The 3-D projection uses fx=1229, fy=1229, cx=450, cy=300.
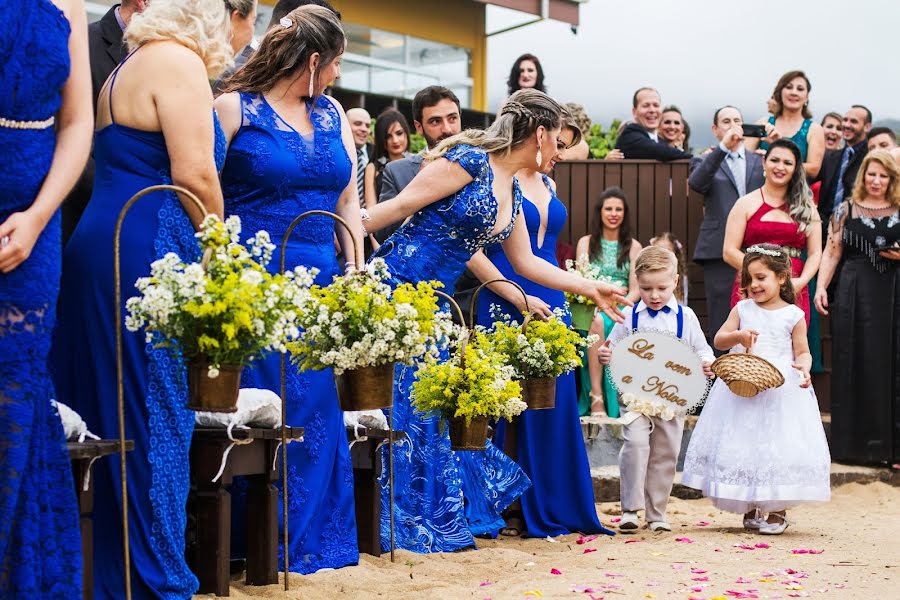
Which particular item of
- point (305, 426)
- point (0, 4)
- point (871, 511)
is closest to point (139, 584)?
point (305, 426)

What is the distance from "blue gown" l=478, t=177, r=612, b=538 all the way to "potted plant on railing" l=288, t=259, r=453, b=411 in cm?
246

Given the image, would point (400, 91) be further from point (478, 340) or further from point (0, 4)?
point (0, 4)

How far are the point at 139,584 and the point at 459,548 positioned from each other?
2.36 m

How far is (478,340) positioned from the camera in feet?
18.4

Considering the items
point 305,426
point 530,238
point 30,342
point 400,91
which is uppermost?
point 400,91

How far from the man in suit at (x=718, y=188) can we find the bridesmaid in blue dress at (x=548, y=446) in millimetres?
3078

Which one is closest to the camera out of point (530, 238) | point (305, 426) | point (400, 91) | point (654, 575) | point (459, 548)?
point (305, 426)

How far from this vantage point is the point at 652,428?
7082 mm

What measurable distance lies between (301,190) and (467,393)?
3.62ft

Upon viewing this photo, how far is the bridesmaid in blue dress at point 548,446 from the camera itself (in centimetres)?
680

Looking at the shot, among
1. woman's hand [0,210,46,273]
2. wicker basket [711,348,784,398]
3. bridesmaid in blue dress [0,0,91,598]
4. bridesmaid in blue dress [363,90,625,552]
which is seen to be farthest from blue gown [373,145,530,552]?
woman's hand [0,210,46,273]

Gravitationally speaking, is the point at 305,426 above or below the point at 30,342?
below

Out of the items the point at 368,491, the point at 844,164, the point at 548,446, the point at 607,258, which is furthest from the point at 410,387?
the point at 844,164

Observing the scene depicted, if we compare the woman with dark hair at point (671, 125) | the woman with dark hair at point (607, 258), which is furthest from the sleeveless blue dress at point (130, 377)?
the woman with dark hair at point (671, 125)
